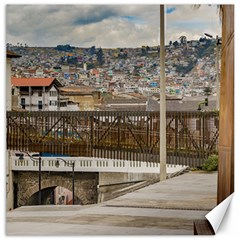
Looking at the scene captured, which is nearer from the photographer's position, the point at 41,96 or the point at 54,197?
the point at 41,96

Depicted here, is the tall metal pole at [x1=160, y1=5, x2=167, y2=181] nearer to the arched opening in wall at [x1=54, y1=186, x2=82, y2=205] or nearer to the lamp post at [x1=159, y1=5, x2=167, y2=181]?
the lamp post at [x1=159, y1=5, x2=167, y2=181]

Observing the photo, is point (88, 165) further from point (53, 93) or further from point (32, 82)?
point (32, 82)

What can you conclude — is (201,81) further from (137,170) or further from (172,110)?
(137,170)

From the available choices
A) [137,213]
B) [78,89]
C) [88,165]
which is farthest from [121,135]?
[137,213]

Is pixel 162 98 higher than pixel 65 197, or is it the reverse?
pixel 162 98

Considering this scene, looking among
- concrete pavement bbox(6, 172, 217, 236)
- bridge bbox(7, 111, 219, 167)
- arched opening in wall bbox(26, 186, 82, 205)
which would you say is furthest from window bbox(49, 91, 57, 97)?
concrete pavement bbox(6, 172, 217, 236)

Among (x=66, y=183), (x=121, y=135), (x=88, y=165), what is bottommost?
(x=66, y=183)
